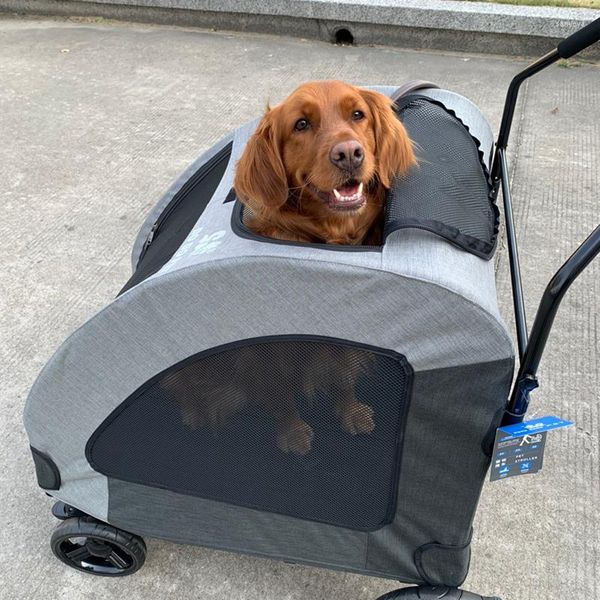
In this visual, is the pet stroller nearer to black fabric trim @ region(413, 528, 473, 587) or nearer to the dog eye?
black fabric trim @ region(413, 528, 473, 587)

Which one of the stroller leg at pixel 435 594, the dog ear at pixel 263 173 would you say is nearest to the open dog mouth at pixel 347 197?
the dog ear at pixel 263 173

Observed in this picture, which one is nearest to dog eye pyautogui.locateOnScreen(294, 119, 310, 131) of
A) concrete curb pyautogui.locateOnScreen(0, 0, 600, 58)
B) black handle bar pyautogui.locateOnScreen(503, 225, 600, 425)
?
black handle bar pyautogui.locateOnScreen(503, 225, 600, 425)

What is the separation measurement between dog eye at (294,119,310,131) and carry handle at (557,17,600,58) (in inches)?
27.4

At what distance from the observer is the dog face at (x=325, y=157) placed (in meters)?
1.60

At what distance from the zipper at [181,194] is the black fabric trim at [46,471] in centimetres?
75

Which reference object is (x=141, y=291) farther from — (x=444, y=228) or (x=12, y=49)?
(x=12, y=49)

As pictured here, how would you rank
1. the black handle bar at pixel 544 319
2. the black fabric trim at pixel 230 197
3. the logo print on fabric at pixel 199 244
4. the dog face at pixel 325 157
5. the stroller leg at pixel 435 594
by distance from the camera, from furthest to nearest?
the black fabric trim at pixel 230 197, the dog face at pixel 325 157, the stroller leg at pixel 435 594, the logo print on fabric at pixel 199 244, the black handle bar at pixel 544 319

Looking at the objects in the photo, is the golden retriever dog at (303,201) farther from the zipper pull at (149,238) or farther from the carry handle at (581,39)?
the zipper pull at (149,238)

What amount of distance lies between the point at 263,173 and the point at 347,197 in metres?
0.22

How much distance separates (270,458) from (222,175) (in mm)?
945

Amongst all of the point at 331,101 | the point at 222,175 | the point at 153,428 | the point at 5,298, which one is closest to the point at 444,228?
the point at 331,101

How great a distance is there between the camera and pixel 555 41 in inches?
190

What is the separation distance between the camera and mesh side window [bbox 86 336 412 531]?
1312mm

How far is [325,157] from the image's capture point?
1.59 m
